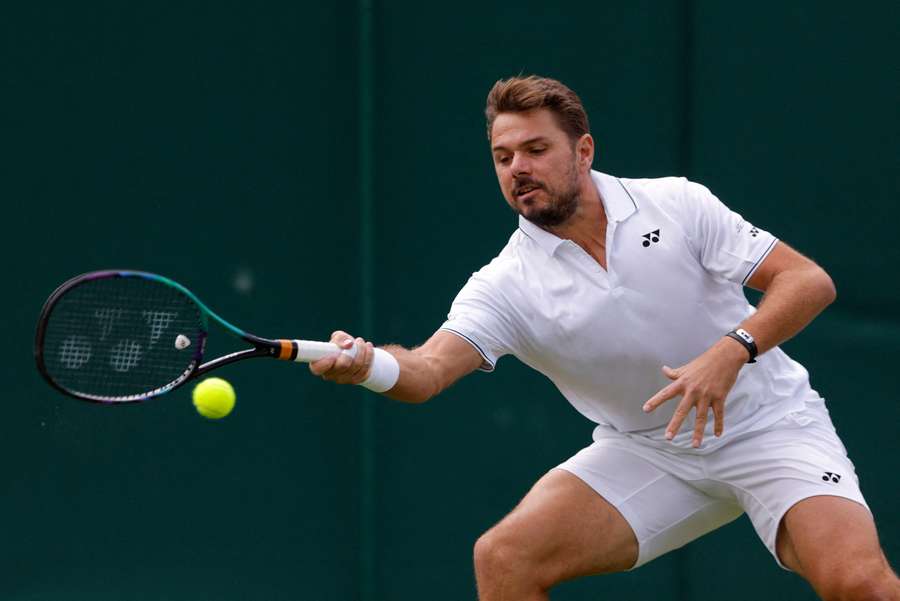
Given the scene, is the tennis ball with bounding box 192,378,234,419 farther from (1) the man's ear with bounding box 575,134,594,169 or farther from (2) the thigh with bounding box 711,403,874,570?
(2) the thigh with bounding box 711,403,874,570

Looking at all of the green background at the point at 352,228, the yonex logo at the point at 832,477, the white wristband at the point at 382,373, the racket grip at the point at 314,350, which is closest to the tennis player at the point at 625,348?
the yonex logo at the point at 832,477

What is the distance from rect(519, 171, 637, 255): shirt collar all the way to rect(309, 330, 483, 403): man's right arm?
1.26ft

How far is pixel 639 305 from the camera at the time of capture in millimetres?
4145

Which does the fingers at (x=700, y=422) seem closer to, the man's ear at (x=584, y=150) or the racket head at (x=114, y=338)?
the man's ear at (x=584, y=150)

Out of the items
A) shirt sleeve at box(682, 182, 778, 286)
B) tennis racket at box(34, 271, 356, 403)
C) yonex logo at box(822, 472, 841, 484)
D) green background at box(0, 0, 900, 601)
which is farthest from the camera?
green background at box(0, 0, 900, 601)

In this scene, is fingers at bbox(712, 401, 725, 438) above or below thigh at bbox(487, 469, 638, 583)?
above

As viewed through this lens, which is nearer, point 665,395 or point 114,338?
point 665,395

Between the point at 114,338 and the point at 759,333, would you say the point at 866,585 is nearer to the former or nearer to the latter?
the point at 759,333

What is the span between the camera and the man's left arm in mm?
3703

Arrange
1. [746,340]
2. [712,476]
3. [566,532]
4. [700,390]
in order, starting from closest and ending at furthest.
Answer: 1. [700,390]
2. [746,340]
3. [566,532]
4. [712,476]

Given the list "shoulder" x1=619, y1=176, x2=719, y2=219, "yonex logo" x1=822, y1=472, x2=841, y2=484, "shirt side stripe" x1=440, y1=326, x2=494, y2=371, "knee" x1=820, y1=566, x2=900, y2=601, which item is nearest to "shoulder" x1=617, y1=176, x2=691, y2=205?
"shoulder" x1=619, y1=176, x2=719, y2=219

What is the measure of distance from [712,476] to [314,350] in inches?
50.8

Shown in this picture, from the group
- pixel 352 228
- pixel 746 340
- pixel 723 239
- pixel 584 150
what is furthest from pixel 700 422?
pixel 352 228

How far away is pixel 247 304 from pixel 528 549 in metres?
2.06
